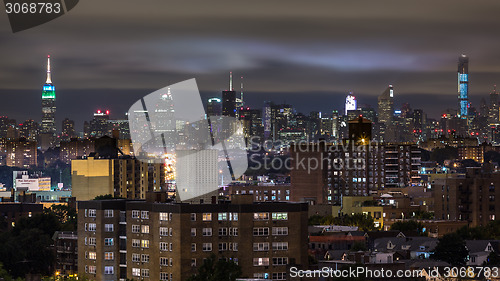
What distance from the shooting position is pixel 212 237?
2282 inches

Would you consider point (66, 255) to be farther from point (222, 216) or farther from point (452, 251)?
point (452, 251)

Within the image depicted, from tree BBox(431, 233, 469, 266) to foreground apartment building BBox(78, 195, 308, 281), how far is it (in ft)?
27.3

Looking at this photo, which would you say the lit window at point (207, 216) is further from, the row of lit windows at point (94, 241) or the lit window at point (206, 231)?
the row of lit windows at point (94, 241)

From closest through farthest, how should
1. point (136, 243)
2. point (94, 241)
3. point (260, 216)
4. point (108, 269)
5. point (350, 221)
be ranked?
point (260, 216) → point (136, 243) → point (108, 269) → point (94, 241) → point (350, 221)

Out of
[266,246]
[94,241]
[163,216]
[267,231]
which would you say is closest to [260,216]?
[267,231]

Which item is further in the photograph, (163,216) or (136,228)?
(136,228)

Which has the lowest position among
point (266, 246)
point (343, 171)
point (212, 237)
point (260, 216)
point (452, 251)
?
point (452, 251)

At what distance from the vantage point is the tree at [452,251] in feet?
208

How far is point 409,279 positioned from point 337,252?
531 inches

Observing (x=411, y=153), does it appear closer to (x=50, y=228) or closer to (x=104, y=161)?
(x=104, y=161)

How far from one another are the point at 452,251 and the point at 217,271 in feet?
54.8

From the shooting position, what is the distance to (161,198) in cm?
6125

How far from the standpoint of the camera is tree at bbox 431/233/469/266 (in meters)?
63.5

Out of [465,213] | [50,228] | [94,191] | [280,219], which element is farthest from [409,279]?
[94,191]
